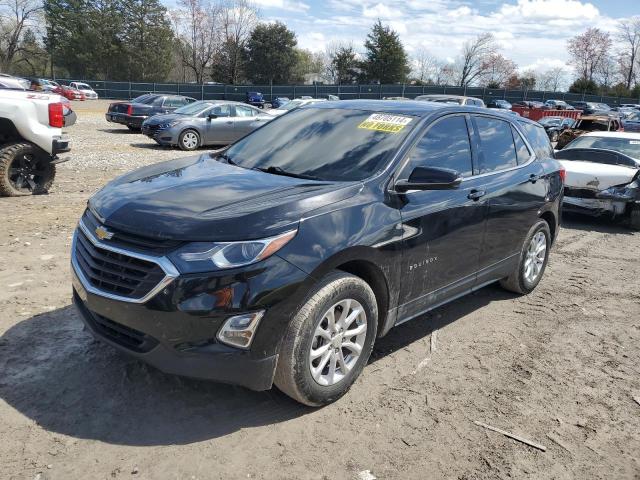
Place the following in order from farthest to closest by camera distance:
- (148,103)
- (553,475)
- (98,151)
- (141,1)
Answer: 1. (141,1)
2. (148,103)
3. (98,151)
4. (553,475)

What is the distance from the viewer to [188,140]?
1598 centimetres

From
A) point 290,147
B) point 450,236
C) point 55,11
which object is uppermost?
point 55,11

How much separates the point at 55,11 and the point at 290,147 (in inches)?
2854

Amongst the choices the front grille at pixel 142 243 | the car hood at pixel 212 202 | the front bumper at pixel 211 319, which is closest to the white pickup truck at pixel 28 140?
the car hood at pixel 212 202

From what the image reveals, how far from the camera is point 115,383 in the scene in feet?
11.3

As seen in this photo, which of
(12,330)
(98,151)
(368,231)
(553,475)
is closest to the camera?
(553,475)

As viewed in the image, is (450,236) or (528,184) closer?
(450,236)

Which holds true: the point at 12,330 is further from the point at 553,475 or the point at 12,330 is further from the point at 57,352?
the point at 553,475

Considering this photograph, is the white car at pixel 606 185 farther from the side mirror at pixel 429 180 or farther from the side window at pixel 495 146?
the side mirror at pixel 429 180

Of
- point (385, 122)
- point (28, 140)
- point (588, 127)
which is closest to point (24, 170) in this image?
point (28, 140)

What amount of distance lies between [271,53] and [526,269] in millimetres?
61842

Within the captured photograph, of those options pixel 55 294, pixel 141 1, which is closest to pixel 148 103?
pixel 55 294

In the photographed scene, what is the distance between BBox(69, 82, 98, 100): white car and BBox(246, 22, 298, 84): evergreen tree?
68.0 feet

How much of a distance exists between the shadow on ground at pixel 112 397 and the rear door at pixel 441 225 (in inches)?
25.9
